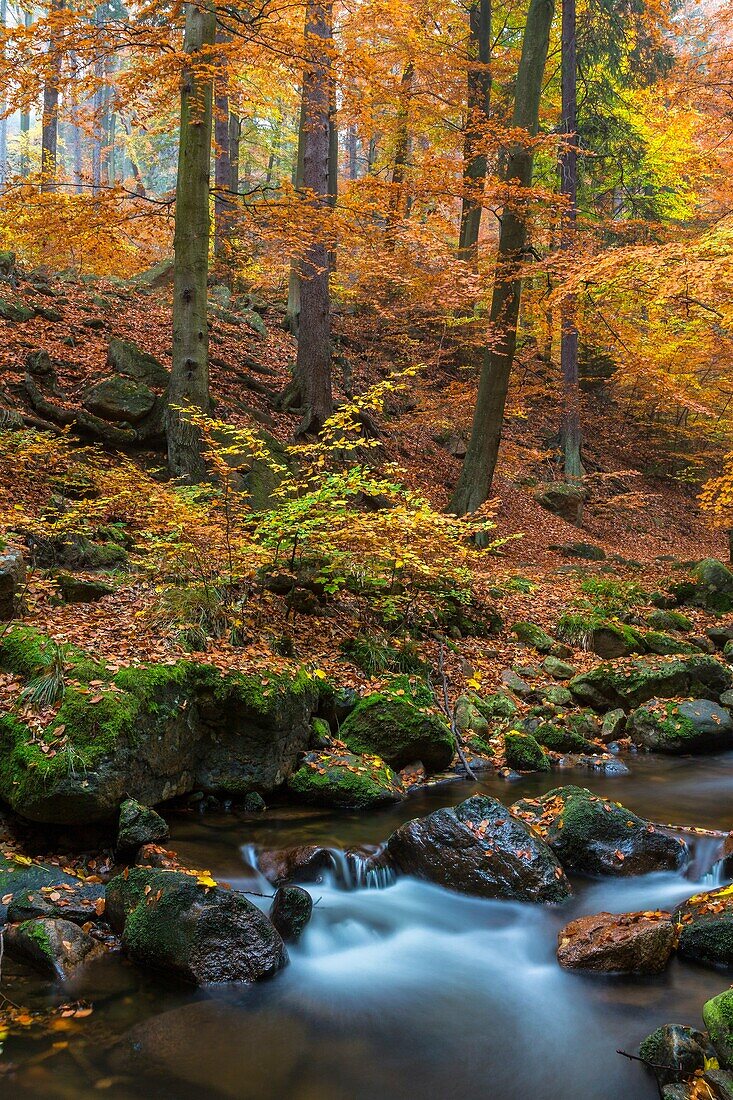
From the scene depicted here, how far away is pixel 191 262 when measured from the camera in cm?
970

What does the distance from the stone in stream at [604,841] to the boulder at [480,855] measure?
12.3 inches

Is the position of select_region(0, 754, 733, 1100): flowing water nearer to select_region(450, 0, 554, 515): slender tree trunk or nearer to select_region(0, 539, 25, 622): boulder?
select_region(0, 539, 25, 622): boulder

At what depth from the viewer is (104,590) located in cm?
712

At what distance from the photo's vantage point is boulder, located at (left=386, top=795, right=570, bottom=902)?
4988mm

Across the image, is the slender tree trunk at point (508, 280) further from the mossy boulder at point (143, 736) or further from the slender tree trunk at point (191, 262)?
the mossy boulder at point (143, 736)

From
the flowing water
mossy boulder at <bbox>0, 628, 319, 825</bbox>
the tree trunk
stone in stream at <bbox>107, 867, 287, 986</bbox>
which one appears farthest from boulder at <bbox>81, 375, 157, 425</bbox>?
stone in stream at <bbox>107, 867, 287, 986</bbox>

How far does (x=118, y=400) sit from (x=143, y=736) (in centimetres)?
654

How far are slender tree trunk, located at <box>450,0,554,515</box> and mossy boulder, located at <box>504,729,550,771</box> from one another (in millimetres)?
6211

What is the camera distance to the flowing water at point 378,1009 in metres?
3.30

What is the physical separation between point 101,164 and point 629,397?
30.2m

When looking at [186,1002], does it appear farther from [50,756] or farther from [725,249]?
[725,249]

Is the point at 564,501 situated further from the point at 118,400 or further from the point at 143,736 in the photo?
the point at 143,736

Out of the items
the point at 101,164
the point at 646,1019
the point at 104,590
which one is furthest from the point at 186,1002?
the point at 101,164

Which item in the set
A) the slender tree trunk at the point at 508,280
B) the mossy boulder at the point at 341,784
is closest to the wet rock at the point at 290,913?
the mossy boulder at the point at 341,784
